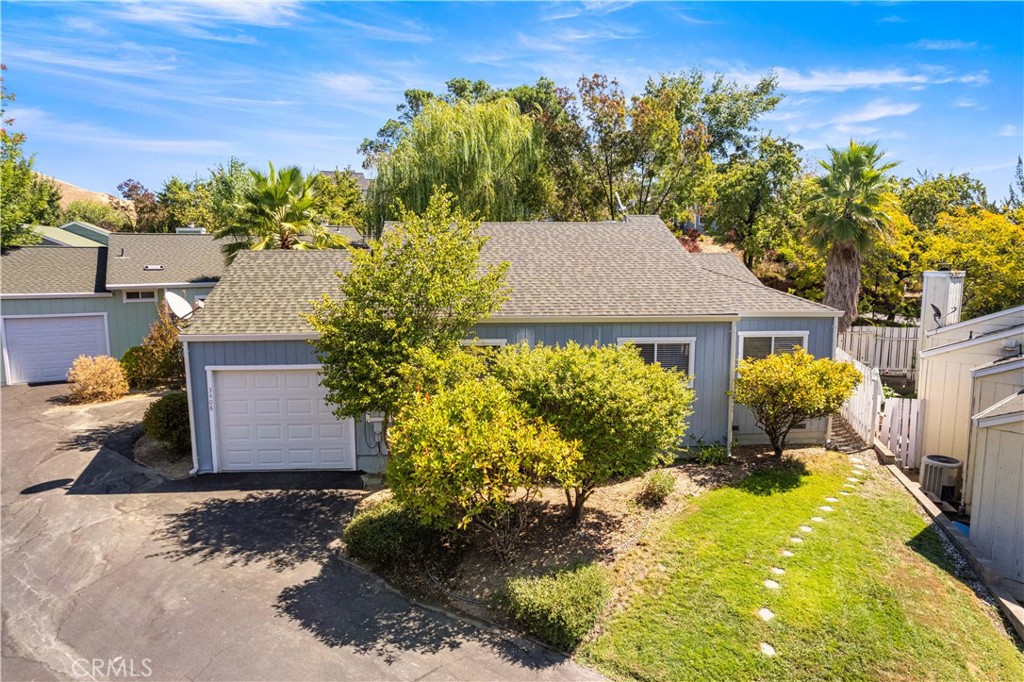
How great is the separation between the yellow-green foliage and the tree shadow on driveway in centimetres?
1003

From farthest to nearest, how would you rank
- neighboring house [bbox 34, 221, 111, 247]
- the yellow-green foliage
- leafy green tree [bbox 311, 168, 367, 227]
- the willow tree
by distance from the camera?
leafy green tree [bbox 311, 168, 367, 227]
neighboring house [bbox 34, 221, 111, 247]
the willow tree
the yellow-green foliage

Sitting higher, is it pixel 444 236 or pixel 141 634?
pixel 444 236

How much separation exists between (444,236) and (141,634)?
7003mm

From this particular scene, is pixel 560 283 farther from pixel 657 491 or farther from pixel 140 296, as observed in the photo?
pixel 140 296

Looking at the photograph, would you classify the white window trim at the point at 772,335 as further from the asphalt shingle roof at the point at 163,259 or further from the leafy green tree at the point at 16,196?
the leafy green tree at the point at 16,196

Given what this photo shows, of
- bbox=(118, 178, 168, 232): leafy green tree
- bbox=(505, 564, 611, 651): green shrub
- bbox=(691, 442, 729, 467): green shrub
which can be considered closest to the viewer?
bbox=(505, 564, 611, 651): green shrub

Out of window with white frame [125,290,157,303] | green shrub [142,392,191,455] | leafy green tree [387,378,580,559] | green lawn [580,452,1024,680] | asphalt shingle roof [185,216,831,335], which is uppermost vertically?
asphalt shingle roof [185,216,831,335]

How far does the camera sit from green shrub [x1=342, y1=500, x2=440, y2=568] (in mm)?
8305

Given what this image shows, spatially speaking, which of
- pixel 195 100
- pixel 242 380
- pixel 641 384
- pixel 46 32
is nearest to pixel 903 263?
pixel 641 384

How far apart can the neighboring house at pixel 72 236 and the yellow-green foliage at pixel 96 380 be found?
374 inches

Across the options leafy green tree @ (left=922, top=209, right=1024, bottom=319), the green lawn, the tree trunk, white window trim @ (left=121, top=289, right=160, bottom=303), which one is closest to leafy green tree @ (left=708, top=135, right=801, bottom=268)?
leafy green tree @ (left=922, top=209, right=1024, bottom=319)

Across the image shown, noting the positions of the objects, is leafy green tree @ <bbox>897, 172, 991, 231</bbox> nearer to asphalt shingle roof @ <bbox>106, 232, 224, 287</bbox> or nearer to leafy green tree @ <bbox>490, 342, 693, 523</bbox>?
→ leafy green tree @ <bbox>490, 342, 693, 523</bbox>

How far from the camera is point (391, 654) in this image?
6.61 metres

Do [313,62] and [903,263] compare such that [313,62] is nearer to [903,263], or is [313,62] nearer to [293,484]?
[293,484]
